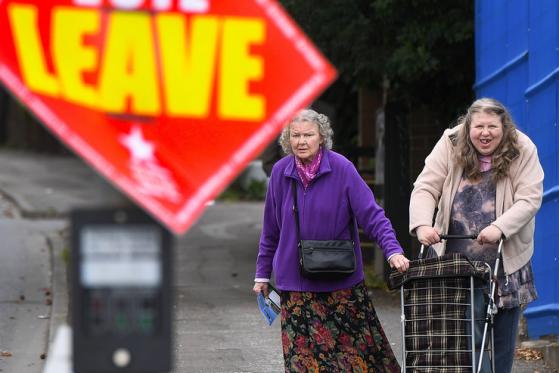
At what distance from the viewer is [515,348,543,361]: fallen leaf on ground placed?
838cm

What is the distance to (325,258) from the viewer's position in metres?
6.33

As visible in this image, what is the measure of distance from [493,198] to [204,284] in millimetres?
7063

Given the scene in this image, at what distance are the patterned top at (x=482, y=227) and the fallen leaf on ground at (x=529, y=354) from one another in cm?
242

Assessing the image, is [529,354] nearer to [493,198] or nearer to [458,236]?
[493,198]

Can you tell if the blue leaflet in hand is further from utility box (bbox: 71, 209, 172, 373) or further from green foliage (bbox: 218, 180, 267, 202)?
green foliage (bbox: 218, 180, 267, 202)

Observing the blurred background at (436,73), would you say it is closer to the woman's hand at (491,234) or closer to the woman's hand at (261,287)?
the woman's hand at (261,287)

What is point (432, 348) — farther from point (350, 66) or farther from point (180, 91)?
point (350, 66)

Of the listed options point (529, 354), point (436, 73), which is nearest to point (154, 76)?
point (529, 354)

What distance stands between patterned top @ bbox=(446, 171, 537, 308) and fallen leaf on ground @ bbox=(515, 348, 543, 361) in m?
2.42

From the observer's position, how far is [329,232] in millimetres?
6461

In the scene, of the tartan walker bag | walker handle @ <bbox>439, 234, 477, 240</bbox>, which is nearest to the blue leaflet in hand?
the tartan walker bag

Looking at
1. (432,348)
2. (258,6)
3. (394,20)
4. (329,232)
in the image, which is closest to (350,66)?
(394,20)

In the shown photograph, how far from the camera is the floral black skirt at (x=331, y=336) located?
6.45 meters

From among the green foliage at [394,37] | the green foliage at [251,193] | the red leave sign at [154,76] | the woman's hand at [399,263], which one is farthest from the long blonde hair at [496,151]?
the green foliage at [251,193]
